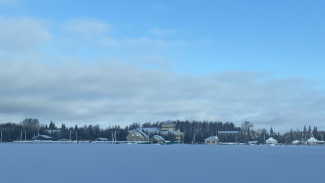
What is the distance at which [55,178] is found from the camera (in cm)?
2316

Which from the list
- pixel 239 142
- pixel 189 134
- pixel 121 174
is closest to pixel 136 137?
pixel 189 134

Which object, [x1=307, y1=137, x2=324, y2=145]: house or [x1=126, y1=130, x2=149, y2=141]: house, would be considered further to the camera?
[x1=307, y1=137, x2=324, y2=145]: house

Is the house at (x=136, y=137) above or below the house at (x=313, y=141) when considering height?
above

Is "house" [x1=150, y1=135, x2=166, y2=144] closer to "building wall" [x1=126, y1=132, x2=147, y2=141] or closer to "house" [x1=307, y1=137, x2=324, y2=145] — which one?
"building wall" [x1=126, y1=132, x2=147, y2=141]

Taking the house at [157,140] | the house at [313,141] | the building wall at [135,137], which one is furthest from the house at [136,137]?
the house at [313,141]

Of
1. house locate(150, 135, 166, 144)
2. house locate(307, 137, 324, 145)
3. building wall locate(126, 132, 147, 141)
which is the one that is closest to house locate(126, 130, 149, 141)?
building wall locate(126, 132, 147, 141)

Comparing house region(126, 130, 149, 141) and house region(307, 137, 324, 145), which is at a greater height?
house region(126, 130, 149, 141)

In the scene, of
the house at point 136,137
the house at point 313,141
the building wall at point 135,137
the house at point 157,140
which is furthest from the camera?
the house at point 313,141

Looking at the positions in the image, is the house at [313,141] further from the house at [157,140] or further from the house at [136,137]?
the house at [136,137]

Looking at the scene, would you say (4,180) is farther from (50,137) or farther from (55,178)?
(50,137)

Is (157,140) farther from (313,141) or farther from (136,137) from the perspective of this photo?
(313,141)

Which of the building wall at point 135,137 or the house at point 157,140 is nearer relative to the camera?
the house at point 157,140

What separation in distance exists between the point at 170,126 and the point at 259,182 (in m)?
173

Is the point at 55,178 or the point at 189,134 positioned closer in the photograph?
the point at 55,178
